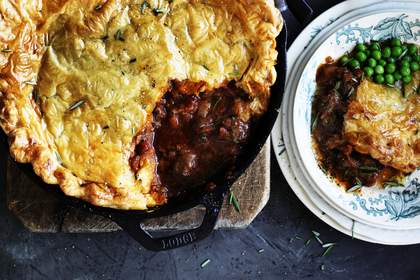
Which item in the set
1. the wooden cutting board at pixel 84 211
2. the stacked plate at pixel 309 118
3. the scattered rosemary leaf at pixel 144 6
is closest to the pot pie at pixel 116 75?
the scattered rosemary leaf at pixel 144 6

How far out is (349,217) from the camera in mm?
3912

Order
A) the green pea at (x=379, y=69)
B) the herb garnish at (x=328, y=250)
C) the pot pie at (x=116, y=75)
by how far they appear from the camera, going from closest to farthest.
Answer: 1. the pot pie at (x=116, y=75)
2. the green pea at (x=379, y=69)
3. the herb garnish at (x=328, y=250)

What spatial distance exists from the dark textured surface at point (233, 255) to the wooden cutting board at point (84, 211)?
0.29 metres

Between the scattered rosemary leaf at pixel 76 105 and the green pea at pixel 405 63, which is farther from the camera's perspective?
the green pea at pixel 405 63

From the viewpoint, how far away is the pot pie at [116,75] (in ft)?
9.82

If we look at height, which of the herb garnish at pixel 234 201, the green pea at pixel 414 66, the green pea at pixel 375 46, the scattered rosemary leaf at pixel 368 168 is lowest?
the scattered rosemary leaf at pixel 368 168

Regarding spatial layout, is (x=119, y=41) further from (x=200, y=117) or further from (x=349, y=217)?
(x=349, y=217)

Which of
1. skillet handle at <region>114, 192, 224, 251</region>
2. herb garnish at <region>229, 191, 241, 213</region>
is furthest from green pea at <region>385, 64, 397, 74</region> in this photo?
skillet handle at <region>114, 192, 224, 251</region>

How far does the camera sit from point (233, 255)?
4.07 meters

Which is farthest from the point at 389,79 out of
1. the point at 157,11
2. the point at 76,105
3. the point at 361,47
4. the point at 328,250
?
the point at 76,105

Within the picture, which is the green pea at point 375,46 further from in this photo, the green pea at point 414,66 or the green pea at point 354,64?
the green pea at point 414,66

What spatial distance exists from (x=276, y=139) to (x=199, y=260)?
1019 mm

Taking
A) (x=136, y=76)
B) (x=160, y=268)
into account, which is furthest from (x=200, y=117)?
(x=160, y=268)

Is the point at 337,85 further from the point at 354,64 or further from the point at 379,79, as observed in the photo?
the point at 379,79
